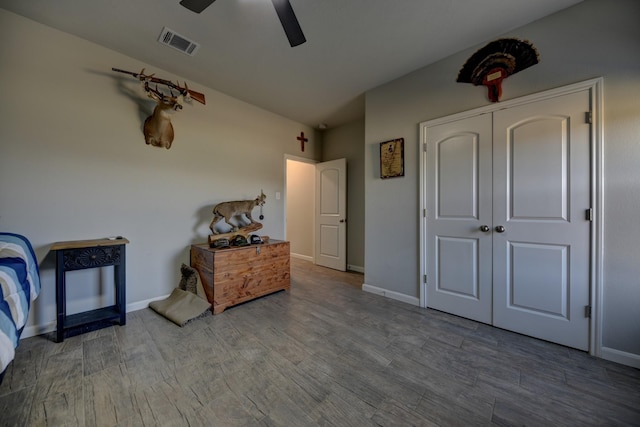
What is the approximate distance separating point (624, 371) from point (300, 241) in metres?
4.45

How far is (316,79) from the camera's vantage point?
2889 mm

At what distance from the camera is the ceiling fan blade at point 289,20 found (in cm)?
139

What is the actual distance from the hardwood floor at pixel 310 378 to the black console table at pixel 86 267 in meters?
0.13

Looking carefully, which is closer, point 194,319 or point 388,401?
point 388,401

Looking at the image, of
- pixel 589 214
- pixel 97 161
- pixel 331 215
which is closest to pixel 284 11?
pixel 97 161

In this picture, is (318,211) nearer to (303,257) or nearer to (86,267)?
(303,257)

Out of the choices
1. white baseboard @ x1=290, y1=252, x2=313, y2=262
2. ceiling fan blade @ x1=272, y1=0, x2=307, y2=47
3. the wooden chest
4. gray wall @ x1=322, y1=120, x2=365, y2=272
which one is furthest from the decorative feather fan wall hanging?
white baseboard @ x1=290, y1=252, x2=313, y2=262

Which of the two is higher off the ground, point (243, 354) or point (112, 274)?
point (112, 274)

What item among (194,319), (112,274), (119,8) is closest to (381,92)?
(119,8)

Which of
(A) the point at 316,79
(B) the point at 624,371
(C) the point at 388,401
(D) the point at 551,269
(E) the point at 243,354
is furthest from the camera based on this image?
(A) the point at 316,79

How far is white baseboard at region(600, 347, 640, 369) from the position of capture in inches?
65.2

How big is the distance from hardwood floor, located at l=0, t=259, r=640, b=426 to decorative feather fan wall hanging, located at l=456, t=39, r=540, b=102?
2283 mm

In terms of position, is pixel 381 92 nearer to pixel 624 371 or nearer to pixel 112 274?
pixel 624 371

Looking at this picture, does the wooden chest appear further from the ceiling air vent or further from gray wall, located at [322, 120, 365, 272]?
the ceiling air vent
